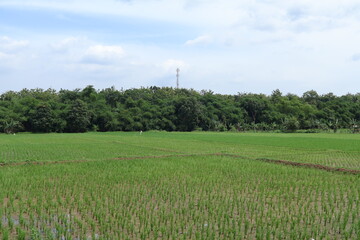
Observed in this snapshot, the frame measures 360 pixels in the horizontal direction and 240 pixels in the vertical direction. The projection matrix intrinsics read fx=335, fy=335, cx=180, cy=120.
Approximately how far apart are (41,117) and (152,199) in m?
47.0

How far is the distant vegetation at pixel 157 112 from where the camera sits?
5197 cm

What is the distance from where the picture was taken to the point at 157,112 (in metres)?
62.3

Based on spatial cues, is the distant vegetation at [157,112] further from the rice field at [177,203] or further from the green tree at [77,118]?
the rice field at [177,203]

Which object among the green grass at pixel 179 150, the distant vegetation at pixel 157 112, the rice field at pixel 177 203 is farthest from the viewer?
the distant vegetation at pixel 157 112

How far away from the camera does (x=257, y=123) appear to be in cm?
7156

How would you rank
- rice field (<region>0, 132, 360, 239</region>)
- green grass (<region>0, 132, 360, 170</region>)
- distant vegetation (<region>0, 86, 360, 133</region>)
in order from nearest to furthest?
rice field (<region>0, 132, 360, 239</region>) → green grass (<region>0, 132, 360, 170</region>) → distant vegetation (<region>0, 86, 360, 133</region>)

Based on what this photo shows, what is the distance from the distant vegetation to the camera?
2046 inches

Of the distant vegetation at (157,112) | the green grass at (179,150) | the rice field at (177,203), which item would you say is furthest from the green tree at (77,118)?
the rice field at (177,203)

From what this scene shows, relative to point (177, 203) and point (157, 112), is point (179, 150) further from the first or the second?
point (157, 112)

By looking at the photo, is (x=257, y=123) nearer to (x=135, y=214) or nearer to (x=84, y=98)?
(x=84, y=98)

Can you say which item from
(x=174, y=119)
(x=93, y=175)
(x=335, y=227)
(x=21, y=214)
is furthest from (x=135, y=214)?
(x=174, y=119)

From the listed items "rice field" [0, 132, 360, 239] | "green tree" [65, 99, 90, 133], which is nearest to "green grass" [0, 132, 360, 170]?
"rice field" [0, 132, 360, 239]

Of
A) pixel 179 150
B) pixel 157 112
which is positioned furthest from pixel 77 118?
pixel 179 150

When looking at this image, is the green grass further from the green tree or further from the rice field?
the green tree
